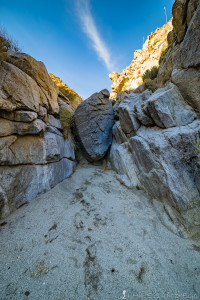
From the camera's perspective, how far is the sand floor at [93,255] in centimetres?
207

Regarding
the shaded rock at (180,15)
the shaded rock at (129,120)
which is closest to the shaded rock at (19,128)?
the shaded rock at (129,120)

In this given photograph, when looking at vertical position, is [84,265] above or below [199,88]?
below

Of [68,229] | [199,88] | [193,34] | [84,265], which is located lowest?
[84,265]

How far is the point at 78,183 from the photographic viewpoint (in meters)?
5.88

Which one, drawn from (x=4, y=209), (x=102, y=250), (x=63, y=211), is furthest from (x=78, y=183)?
(x=102, y=250)

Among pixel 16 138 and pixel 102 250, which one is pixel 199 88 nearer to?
pixel 102 250

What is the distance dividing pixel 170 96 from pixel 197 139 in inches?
82.5

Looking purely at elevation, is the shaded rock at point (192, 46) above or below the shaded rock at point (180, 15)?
below

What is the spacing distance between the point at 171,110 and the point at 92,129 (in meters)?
5.21

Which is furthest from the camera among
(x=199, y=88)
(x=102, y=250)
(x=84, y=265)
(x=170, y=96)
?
(x=170, y=96)

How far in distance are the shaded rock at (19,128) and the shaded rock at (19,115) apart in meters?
0.16

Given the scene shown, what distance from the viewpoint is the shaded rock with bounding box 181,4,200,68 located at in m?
3.46

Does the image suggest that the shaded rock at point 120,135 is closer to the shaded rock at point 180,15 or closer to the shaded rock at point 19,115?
the shaded rock at point 19,115

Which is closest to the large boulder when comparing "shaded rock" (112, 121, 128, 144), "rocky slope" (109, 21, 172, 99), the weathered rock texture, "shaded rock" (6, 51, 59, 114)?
"shaded rock" (112, 121, 128, 144)
